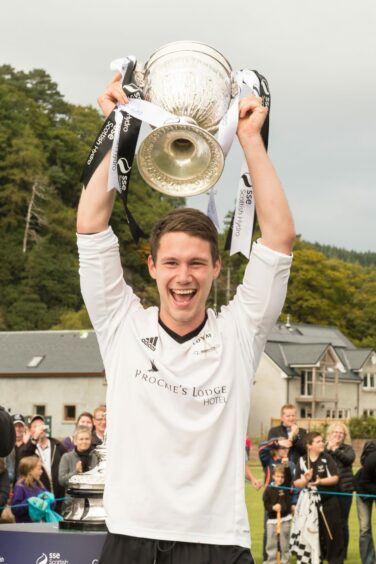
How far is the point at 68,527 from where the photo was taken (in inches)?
195

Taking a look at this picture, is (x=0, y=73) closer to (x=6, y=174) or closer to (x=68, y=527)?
(x=6, y=174)

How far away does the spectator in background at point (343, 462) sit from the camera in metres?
14.4

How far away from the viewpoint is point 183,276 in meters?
3.74

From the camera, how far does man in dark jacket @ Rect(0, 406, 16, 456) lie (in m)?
4.61

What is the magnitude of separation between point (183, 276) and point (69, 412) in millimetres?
69943

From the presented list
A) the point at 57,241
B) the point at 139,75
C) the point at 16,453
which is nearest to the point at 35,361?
the point at 57,241

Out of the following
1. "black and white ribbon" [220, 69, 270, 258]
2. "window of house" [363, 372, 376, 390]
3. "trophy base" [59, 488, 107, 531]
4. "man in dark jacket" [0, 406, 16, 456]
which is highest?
"window of house" [363, 372, 376, 390]

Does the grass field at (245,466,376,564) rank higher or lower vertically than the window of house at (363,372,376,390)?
lower

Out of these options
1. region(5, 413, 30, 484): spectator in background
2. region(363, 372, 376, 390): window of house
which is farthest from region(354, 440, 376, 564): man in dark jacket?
region(363, 372, 376, 390): window of house

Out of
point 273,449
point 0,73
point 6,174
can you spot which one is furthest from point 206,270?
point 0,73

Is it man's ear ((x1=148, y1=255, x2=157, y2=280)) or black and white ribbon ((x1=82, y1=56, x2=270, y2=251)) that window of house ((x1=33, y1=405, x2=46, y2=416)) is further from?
man's ear ((x1=148, y1=255, x2=157, y2=280))

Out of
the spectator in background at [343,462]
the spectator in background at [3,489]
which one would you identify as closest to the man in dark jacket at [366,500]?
the spectator in background at [343,462]

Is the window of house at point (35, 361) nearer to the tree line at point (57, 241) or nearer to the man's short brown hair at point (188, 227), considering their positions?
the tree line at point (57, 241)

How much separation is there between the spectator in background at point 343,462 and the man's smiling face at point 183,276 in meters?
10.9
